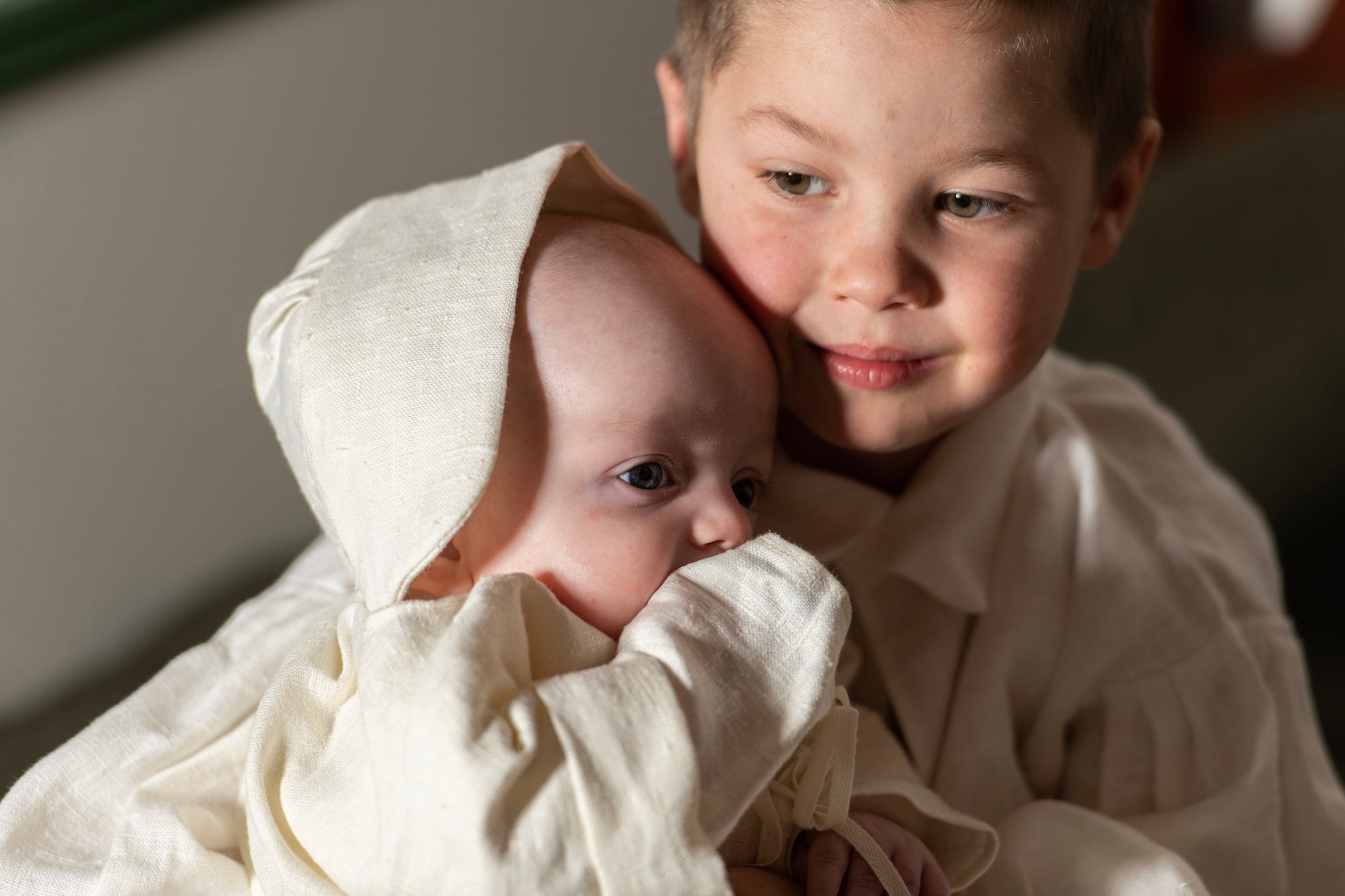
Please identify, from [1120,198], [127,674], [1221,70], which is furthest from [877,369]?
[1221,70]

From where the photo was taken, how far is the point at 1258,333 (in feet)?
5.95

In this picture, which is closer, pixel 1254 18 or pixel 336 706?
pixel 336 706

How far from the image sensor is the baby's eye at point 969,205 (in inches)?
33.0

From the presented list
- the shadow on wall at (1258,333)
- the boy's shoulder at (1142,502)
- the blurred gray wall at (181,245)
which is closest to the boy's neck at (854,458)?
the boy's shoulder at (1142,502)

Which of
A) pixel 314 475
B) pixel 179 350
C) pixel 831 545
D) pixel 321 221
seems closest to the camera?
pixel 314 475

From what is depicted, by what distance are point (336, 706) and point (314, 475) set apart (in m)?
0.16

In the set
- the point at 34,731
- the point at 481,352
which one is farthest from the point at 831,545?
the point at 34,731

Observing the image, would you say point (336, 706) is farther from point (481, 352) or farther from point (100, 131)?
point (100, 131)

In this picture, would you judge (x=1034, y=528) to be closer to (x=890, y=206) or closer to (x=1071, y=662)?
(x=1071, y=662)

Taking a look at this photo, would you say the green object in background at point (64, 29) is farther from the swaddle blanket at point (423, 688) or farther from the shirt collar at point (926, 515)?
the shirt collar at point (926, 515)

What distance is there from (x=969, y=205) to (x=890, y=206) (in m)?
0.07

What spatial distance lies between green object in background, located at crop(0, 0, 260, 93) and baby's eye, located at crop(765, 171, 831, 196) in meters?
0.76

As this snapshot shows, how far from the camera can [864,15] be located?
779 mm

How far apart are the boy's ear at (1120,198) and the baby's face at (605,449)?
35cm
